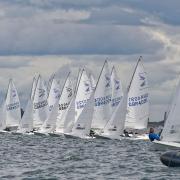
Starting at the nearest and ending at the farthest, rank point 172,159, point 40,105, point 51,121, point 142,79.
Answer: point 172,159, point 142,79, point 51,121, point 40,105

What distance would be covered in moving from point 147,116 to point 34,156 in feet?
103

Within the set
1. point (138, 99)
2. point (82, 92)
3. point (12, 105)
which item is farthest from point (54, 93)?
point (138, 99)

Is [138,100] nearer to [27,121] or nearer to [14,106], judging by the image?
[27,121]

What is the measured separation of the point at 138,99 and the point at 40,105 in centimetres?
2978

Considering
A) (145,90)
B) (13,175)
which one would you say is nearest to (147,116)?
(145,90)

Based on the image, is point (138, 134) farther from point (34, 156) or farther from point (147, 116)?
point (34, 156)

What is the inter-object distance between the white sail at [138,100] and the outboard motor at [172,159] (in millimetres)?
39719

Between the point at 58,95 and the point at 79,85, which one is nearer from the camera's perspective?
the point at 79,85

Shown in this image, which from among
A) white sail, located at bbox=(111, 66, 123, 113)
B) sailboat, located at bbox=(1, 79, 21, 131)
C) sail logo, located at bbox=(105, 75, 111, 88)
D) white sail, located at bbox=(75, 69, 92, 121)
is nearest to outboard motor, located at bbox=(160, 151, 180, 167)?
white sail, located at bbox=(111, 66, 123, 113)

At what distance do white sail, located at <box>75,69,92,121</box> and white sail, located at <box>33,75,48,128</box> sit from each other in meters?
17.7

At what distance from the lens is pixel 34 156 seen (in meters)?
58.2

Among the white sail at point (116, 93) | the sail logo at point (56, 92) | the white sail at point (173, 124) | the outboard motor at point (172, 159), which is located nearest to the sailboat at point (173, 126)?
the white sail at point (173, 124)

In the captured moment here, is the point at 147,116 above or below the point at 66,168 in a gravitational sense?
above

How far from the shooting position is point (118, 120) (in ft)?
271
